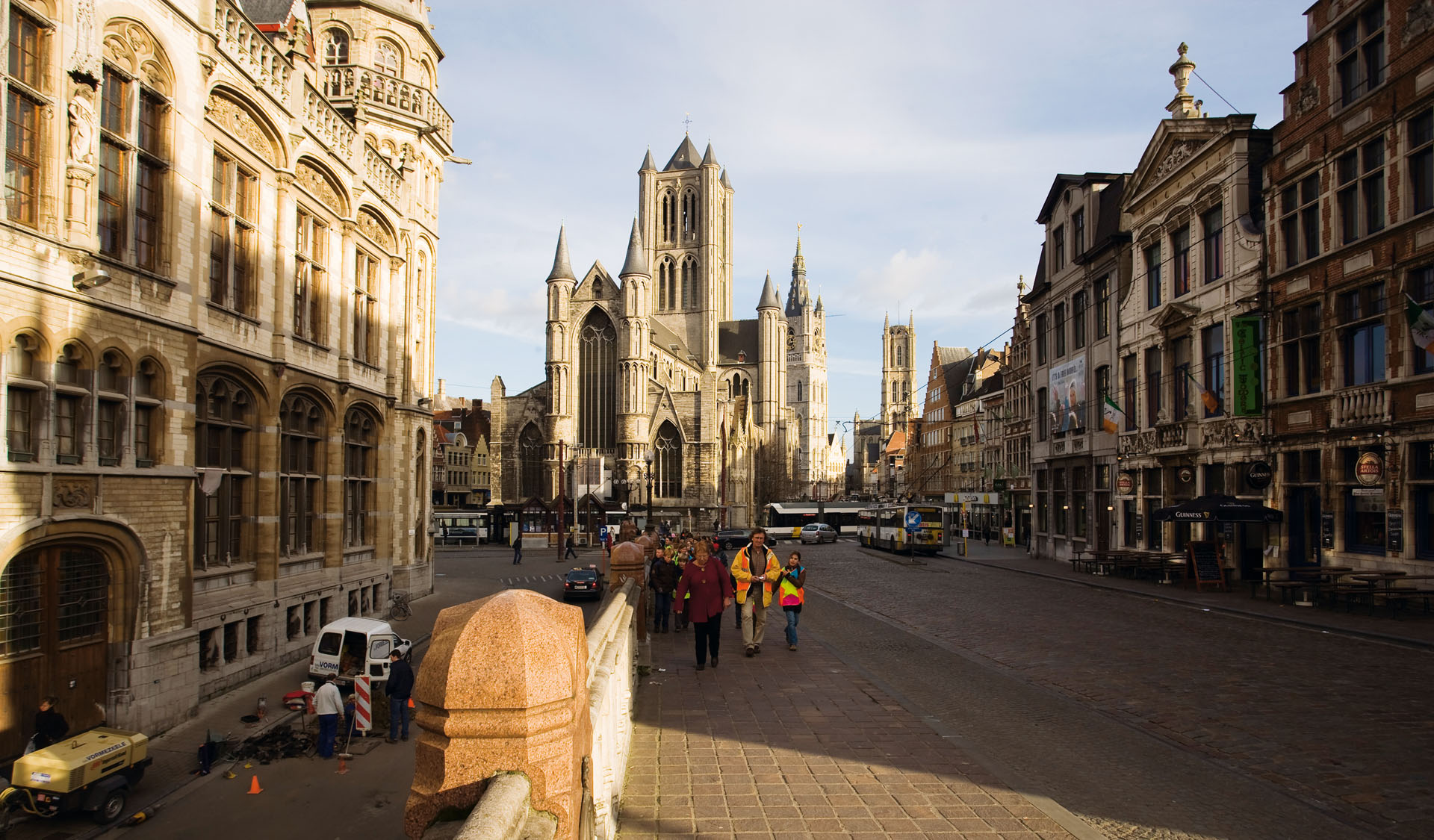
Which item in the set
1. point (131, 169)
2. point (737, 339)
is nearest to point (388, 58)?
point (131, 169)

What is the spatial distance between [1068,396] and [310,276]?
28281mm

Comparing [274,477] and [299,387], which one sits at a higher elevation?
Answer: [299,387]

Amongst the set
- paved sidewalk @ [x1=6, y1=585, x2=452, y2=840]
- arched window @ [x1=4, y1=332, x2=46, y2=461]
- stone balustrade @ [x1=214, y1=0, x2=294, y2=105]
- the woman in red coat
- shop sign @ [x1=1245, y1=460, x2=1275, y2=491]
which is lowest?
paved sidewalk @ [x1=6, y1=585, x2=452, y2=840]

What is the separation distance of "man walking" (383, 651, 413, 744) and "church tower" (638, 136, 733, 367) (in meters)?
88.7

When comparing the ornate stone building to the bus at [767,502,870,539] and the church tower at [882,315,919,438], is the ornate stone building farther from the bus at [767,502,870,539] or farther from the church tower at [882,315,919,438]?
the church tower at [882,315,919,438]

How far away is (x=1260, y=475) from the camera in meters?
23.6

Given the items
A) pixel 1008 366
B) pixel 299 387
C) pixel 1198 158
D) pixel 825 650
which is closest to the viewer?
pixel 825 650

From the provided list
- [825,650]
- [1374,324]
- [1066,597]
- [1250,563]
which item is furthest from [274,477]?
[1250,563]

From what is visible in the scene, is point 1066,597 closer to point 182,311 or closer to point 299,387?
point 299,387

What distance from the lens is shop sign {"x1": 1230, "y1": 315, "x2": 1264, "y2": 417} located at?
80.6ft

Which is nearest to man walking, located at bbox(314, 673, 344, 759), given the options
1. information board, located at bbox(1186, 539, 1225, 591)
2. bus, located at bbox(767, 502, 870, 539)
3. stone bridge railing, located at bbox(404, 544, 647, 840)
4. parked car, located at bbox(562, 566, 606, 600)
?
stone bridge railing, located at bbox(404, 544, 647, 840)

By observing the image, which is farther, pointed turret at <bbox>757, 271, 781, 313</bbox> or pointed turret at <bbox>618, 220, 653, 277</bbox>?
pointed turret at <bbox>757, 271, 781, 313</bbox>

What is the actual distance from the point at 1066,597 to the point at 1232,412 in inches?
284

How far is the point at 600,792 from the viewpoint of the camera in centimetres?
499
